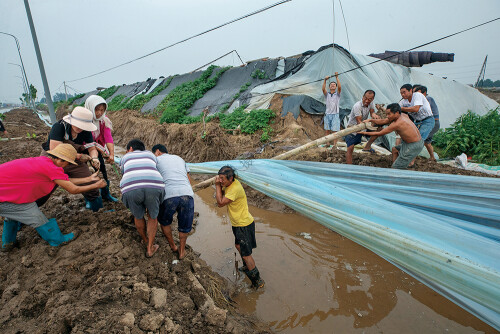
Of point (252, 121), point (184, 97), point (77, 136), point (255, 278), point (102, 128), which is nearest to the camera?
point (255, 278)

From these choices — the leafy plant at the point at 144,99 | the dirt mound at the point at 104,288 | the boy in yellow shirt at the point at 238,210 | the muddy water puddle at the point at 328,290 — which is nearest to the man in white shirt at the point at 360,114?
the muddy water puddle at the point at 328,290

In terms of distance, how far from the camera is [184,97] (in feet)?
43.4

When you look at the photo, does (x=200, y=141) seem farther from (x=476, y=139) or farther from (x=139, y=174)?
(x=476, y=139)

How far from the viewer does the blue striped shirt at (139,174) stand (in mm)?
2264

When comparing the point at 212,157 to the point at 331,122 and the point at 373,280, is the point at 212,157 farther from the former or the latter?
the point at 373,280

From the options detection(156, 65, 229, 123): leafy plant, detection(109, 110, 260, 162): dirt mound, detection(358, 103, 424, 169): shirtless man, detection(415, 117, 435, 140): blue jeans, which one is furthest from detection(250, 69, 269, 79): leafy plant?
detection(358, 103, 424, 169): shirtless man

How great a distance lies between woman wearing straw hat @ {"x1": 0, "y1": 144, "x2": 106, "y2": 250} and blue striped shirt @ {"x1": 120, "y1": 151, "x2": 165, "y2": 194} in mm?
532

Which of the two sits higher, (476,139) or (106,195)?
(106,195)

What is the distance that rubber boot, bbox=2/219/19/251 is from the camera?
8.14 feet

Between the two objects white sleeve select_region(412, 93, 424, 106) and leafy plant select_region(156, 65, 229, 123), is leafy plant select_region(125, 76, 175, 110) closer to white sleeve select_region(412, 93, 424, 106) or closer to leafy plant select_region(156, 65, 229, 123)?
leafy plant select_region(156, 65, 229, 123)

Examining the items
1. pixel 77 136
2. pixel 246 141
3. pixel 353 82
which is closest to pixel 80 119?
pixel 77 136

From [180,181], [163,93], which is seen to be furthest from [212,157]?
[163,93]

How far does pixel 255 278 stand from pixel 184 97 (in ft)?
39.7

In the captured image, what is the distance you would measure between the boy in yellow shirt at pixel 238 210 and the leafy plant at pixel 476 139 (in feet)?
20.5
